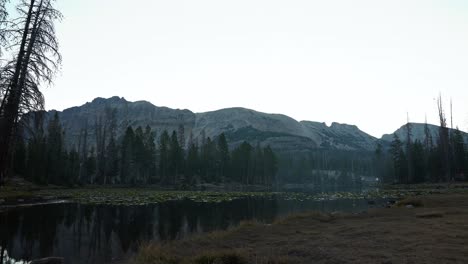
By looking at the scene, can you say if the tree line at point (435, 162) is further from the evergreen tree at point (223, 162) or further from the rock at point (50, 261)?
the rock at point (50, 261)

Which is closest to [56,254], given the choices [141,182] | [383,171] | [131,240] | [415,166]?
[131,240]

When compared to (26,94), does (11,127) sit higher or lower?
lower

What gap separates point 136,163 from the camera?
108 meters

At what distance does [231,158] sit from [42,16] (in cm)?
11829

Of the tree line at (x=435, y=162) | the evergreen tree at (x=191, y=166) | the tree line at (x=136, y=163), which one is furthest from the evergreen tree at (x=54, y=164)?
the tree line at (x=435, y=162)

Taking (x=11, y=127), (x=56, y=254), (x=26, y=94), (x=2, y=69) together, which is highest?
(x=2, y=69)

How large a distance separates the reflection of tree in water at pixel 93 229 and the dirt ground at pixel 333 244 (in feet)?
18.8

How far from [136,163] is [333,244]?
322 ft

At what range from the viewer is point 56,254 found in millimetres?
19141

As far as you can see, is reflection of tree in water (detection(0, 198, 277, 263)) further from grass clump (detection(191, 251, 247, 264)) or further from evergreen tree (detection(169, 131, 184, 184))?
evergreen tree (detection(169, 131, 184, 184))

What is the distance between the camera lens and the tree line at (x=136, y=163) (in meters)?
86.8

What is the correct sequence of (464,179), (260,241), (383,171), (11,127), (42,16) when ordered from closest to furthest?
(11,127), (42,16), (260,241), (464,179), (383,171)

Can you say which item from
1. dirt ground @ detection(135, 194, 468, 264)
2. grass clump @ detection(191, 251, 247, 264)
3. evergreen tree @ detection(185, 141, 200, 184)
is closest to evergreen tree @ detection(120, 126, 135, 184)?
evergreen tree @ detection(185, 141, 200, 184)

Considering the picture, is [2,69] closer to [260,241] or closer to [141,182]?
[260,241]
